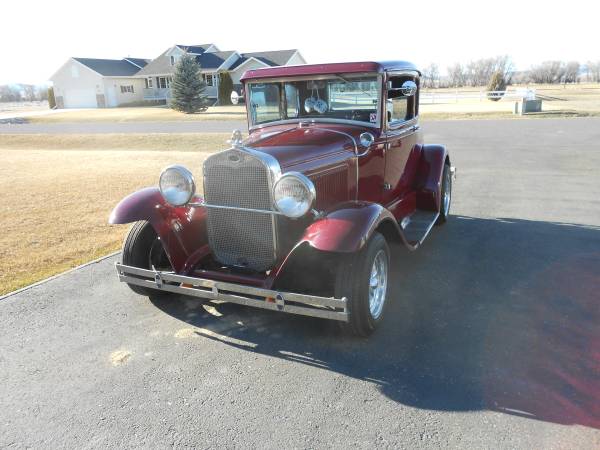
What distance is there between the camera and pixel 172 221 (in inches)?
170

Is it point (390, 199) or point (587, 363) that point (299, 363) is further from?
point (390, 199)

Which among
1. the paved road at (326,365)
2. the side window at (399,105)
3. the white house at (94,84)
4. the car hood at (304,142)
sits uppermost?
the white house at (94,84)

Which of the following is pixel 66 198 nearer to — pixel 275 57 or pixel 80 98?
pixel 275 57

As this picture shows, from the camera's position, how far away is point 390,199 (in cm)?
524

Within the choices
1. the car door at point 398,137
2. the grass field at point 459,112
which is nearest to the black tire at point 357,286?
the car door at point 398,137

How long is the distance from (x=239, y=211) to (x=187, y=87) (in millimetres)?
31492

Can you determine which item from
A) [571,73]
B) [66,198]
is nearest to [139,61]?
[66,198]

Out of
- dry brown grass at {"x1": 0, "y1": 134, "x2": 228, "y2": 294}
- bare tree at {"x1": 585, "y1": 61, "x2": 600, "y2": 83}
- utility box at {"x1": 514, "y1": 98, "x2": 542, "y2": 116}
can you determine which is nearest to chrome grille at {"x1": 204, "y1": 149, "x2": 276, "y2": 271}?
dry brown grass at {"x1": 0, "y1": 134, "x2": 228, "y2": 294}

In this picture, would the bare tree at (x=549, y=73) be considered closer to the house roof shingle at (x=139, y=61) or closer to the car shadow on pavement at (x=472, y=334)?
the house roof shingle at (x=139, y=61)

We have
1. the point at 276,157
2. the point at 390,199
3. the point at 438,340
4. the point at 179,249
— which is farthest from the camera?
the point at 390,199

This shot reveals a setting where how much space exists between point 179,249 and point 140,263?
0.40 m

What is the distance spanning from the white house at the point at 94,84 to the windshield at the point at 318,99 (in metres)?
46.8

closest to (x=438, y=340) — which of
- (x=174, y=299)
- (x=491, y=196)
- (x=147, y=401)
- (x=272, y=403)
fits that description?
(x=272, y=403)

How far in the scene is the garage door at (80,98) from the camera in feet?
157
